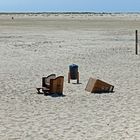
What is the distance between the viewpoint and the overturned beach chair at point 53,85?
43.6ft

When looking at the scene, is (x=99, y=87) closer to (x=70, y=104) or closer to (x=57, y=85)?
(x=57, y=85)

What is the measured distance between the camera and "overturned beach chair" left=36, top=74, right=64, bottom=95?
1328 cm

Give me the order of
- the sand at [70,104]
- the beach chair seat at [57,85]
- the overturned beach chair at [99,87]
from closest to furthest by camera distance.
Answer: the sand at [70,104], the beach chair seat at [57,85], the overturned beach chair at [99,87]

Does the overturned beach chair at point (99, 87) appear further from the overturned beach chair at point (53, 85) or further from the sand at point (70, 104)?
the overturned beach chair at point (53, 85)

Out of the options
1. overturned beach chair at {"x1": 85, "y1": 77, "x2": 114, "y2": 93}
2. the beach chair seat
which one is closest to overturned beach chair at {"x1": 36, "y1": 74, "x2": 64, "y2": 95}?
the beach chair seat

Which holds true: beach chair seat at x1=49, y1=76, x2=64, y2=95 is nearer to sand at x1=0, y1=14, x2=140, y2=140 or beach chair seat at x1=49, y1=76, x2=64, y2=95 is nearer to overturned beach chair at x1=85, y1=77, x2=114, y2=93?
sand at x1=0, y1=14, x2=140, y2=140

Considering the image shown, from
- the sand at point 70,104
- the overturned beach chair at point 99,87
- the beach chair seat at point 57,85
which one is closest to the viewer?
the sand at point 70,104

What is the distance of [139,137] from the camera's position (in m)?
8.79

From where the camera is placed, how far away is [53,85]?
1330 centimetres

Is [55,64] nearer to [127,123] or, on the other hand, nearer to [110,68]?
[110,68]

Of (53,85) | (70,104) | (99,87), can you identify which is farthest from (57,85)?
(70,104)

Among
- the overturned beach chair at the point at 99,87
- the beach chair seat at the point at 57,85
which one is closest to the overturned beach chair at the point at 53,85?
the beach chair seat at the point at 57,85

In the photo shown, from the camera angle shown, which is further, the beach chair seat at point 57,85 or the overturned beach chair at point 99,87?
the overturned beach chair at point 99,87

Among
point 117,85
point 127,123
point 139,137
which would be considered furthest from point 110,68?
point 139,137
